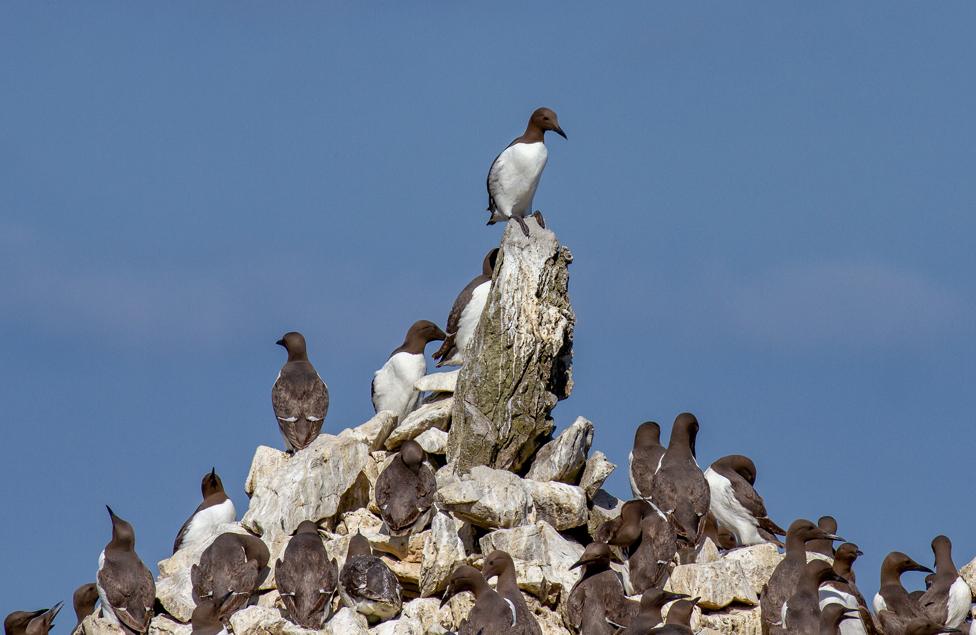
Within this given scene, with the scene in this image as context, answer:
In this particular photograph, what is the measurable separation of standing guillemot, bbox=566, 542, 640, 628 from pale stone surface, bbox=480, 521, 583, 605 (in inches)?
13.9

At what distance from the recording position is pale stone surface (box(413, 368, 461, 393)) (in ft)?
76.7

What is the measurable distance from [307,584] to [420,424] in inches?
152

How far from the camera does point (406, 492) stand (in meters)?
20.6

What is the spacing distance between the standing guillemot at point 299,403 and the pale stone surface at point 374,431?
520mm

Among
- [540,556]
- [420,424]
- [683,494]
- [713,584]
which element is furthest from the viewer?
[420,424]

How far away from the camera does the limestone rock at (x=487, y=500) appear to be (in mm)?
20375

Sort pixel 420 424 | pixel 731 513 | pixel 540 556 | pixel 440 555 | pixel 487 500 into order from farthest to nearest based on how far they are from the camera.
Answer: pixel 731 513
pixel 420 424
pixel 487 500
pixel 540 556
pixel 440 555

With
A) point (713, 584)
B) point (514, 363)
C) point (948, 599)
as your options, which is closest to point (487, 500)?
point (514, 363)

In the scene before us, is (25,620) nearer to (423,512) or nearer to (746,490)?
(423,512)

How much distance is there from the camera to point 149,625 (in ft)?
67.1

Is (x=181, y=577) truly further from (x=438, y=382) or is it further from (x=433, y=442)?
(x=438, y=382)

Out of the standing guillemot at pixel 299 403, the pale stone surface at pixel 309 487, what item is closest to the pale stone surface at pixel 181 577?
the pale stone surface at pixel 309 487

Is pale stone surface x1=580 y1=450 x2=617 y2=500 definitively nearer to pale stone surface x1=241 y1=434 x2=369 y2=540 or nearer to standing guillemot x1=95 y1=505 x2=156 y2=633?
pale stone surface x1=241 y1=434 x2=369 y2=540

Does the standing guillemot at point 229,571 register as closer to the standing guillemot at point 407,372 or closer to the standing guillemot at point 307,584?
the standing guillemot at point 307,584
